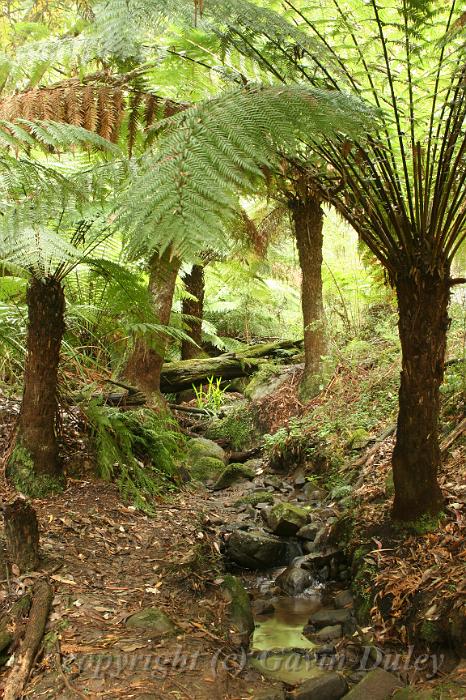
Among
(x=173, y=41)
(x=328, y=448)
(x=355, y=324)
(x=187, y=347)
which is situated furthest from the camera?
(x=187, y=347)

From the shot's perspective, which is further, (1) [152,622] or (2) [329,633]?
(2) [329,633]

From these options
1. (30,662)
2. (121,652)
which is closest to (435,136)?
(121,652)

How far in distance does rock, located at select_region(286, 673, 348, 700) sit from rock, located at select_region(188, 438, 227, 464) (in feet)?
10.2

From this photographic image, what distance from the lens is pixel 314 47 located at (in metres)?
2.27

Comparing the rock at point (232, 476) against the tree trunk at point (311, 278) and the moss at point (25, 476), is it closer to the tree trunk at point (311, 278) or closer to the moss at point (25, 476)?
the tree trunk at point (311, 278)

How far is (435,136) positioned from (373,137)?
12.7 inches

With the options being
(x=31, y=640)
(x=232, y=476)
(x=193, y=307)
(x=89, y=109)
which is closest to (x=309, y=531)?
(x=232, y=476)

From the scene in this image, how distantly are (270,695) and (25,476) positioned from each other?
1.89 m

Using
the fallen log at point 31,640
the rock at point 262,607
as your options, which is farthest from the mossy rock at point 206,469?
the fallen log at point 31,640

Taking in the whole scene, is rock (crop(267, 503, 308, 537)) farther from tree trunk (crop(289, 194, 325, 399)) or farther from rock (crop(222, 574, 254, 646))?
tree trunk (crop(289, 194, 325, 399))

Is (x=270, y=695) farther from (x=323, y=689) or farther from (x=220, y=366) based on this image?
(x=220, y=366)

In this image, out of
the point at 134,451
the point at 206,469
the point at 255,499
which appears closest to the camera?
the point at 134,451

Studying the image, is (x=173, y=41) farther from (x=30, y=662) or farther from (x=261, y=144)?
(x=30, y=662)

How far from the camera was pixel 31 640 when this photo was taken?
200 centimetres
